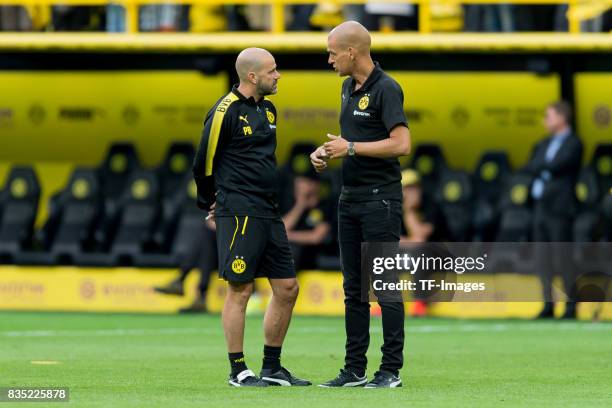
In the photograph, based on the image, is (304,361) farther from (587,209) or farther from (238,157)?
(587,209)

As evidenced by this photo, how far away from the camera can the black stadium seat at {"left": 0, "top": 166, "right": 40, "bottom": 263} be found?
1881 centimetres

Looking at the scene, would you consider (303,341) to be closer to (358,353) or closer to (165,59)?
(358,353)

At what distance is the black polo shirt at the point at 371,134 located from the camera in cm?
950

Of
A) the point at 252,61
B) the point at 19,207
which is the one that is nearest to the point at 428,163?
the point at 19,207

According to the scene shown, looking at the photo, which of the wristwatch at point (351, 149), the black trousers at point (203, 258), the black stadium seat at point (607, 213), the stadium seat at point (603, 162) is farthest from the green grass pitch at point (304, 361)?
the stadium seat at point (603, 162)

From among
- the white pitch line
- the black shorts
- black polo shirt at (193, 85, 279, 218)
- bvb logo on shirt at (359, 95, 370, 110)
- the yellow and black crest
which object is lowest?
the white pitch line

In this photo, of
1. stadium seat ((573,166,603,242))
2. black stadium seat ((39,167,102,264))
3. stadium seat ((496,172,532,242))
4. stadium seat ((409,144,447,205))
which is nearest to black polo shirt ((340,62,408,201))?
stadium seat ((573,166,603,242))

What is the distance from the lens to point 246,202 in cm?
962

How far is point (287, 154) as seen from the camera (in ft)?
63.1

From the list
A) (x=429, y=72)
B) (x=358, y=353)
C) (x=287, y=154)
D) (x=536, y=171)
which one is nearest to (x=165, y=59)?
(x=287, y=154)

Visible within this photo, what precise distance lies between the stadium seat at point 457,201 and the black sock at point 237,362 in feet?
26.8

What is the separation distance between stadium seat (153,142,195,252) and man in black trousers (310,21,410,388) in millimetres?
9042

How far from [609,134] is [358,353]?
9570mm

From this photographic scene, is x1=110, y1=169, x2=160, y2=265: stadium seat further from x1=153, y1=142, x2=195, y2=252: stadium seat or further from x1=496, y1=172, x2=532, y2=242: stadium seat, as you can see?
x1=496, y1=172, x2=532, y2=242: stadium seat
